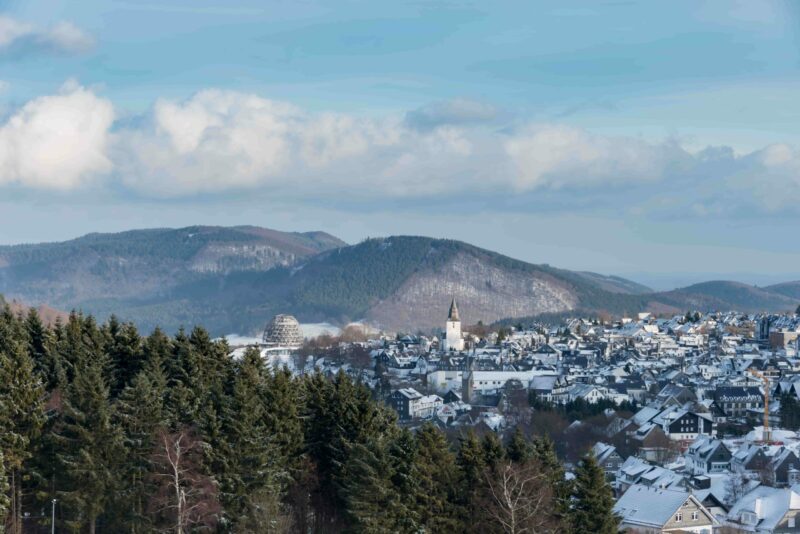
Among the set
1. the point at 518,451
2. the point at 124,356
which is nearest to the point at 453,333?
the point at 124,356

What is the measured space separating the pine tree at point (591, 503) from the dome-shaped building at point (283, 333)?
112 meters

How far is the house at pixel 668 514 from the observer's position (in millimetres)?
37406

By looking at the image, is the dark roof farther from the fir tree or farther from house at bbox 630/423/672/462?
house at bbox 630/423/672/462

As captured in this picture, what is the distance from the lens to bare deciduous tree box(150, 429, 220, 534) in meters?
22.3

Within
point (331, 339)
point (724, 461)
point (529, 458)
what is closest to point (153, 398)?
point (529, 458)

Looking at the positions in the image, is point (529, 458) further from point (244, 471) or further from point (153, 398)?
point (153, 398)

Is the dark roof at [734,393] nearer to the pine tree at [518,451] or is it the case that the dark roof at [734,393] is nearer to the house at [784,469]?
the house at [784,469]

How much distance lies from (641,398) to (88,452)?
5427 centimetres

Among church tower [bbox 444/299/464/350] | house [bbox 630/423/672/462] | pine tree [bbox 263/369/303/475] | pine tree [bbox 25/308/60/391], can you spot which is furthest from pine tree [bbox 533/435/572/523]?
church tower [bbox 444/299/464/350]

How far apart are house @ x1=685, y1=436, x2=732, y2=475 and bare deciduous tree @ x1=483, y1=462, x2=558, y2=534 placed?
26.9 metres

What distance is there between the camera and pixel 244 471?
77.9ft

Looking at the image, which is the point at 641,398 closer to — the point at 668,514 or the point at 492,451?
the point at 668,514

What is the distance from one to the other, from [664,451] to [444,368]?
1340 inches

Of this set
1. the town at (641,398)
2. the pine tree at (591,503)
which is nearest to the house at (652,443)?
the town at (641,398)
